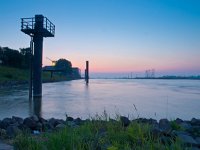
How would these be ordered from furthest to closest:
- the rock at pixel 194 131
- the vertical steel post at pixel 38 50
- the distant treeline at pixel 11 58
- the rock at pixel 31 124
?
the distant treeline at pixel 11 58 → the vertical steel post at pixel 38 50 → the rock at pixel 31 124 → the rock at pixel 194 131

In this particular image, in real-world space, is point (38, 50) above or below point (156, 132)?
above

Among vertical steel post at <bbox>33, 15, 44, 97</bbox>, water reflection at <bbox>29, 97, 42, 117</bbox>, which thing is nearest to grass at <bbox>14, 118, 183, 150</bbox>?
water reflection at <bbox>29, 97, 42, 117</bbox>

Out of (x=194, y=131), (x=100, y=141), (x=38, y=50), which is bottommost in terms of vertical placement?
(x=194, y=131)

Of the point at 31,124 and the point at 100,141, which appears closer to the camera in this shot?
the point at 100,141

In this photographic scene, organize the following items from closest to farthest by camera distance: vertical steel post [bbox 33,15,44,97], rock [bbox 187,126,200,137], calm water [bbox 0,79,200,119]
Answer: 1. rock [bbox 187,126,200,137]
2. calm water [bbox 0,79,200,119]
3. vertical steel post [bbox 33,15,44,97]

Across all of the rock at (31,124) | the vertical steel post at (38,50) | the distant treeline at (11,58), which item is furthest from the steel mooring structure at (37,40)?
the distant treeline at (11,58)

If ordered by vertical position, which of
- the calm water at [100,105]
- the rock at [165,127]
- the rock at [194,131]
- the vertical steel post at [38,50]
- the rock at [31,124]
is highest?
the vertical steel post at [38,50]

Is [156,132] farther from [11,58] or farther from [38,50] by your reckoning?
[11,58]

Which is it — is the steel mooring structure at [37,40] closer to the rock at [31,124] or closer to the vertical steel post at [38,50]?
the vertical steel post at [38,50]

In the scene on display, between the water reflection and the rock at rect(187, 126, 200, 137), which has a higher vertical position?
the rock at rect(187, 126, 200, 137)

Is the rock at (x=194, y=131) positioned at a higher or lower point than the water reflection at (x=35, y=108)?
higher

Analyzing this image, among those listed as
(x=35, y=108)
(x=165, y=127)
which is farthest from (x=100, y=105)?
(x=165, y=127)

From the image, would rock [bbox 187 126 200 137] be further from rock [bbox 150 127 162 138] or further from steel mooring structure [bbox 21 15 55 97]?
steel mooring structure [bbox 21 15 55 97]

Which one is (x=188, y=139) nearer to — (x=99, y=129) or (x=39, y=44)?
(x=99, y=129)
